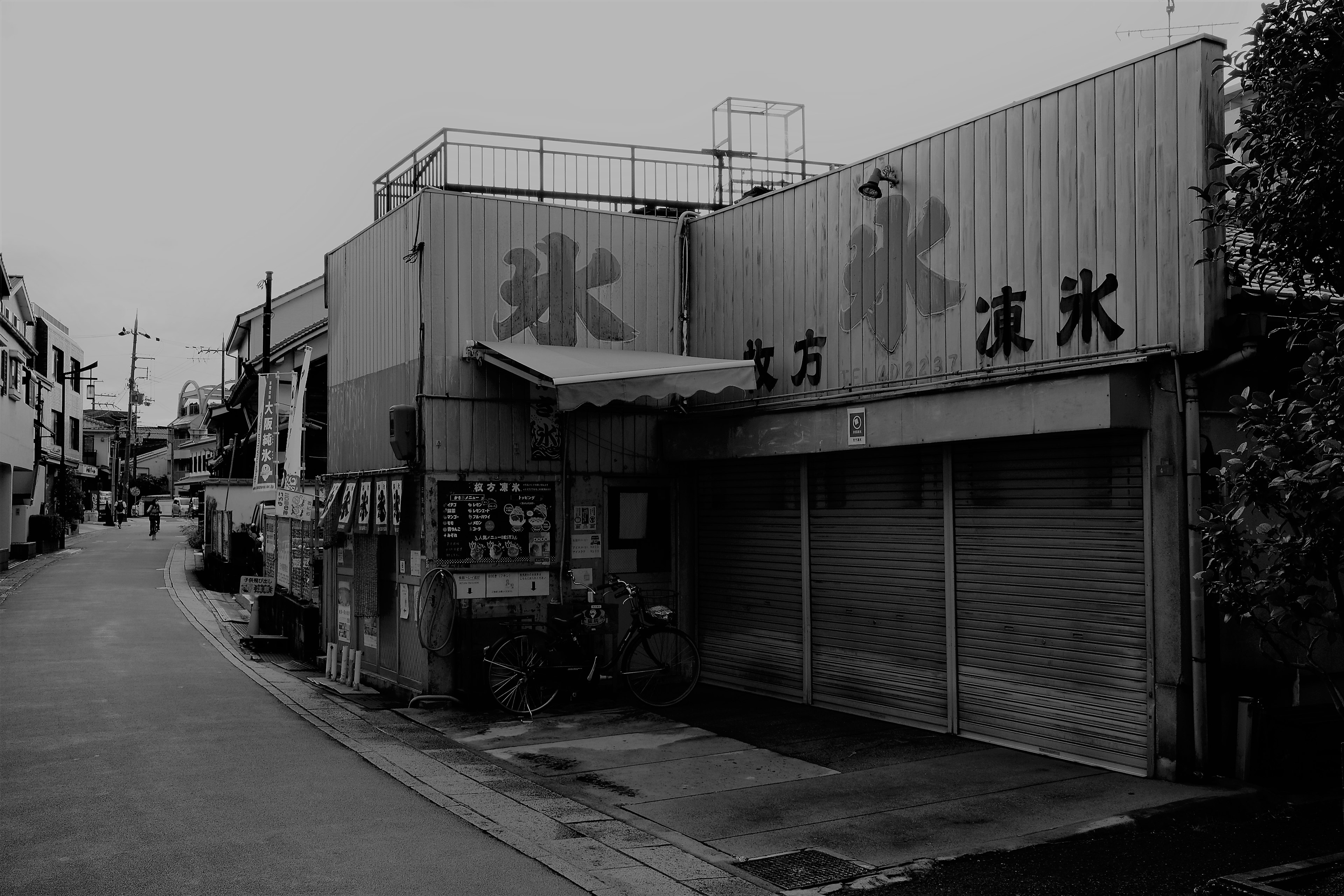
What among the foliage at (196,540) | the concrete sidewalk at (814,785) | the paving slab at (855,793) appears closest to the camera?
the concrete sidewalk at (814,785)

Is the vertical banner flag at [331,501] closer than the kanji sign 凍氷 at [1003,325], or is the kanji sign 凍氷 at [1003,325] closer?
the kanji sign 凍氷 at [1003,325]

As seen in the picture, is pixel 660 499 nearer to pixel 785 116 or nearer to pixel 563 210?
pixel 563 210

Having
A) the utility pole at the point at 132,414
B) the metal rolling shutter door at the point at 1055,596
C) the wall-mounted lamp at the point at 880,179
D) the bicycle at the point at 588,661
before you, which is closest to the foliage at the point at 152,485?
the utility pole at the point at 132,414

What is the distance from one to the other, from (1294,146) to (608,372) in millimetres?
6861

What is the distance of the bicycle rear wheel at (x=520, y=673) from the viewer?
467 inches

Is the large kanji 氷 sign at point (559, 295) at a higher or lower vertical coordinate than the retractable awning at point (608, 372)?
higher

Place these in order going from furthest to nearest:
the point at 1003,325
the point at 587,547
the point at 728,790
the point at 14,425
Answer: the point at 14,425 → the point at 587,547 → the point at 1003,325 → the point at 728,790

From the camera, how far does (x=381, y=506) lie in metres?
13.3

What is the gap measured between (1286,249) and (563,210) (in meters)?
9.05

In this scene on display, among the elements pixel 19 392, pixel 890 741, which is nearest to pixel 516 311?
pixel 890 741

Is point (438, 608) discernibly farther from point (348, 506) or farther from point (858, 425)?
point (858, 425)

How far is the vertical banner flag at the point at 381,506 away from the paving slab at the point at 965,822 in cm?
700

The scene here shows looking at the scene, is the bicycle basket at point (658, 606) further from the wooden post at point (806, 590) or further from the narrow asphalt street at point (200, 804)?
the narrow asphalt street at point (200, 804)

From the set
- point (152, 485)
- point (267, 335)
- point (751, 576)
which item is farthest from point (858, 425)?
point (152, 485)
